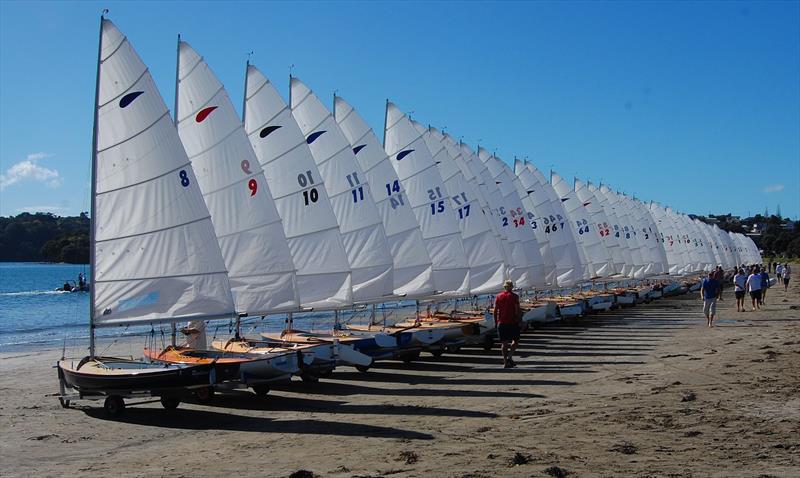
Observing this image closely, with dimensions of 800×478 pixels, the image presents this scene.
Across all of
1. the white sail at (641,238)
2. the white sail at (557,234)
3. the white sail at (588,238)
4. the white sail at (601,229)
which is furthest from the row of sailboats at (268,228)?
the white sail at (641,238)

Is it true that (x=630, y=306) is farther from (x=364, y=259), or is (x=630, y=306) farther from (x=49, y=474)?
(x=49, y=474)

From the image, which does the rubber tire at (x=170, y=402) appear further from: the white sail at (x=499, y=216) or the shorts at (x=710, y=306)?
the shorts at (x=710, y=306)

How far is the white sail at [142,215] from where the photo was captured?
12.1m

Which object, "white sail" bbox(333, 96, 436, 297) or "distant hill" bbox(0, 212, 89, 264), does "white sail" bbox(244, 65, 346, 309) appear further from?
"distant hill" bbox(0, 212, 89, 264)

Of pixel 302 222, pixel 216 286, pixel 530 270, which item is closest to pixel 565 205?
pixel 530 270

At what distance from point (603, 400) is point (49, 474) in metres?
6.45

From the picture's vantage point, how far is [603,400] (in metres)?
10.6

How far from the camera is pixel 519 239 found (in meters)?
26.2

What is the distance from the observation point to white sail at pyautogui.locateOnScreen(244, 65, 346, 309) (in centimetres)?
1620

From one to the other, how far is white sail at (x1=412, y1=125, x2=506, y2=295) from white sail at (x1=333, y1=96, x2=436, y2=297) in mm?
2894

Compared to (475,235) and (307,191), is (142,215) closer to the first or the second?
(307,191)

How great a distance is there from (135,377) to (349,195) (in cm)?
818

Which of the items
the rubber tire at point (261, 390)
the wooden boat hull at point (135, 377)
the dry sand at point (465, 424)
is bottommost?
the dry sand at point (465, 424)

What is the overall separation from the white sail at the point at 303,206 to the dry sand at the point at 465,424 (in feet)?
5.79
